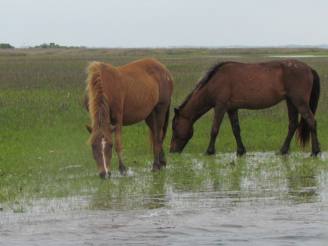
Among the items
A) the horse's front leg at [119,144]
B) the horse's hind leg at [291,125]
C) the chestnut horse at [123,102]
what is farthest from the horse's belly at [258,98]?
the horse's front leg at [119,144]

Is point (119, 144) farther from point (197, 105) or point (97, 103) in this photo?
point (197, 105)

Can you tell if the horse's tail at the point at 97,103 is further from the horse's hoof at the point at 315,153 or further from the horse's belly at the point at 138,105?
the horse's hoof at the point at 315,153

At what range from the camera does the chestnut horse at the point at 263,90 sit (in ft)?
50.8

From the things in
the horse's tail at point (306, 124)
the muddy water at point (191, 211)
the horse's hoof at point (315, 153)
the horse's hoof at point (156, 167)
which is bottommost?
the horse's hoof at point (315, 153)

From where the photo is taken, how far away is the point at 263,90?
1574 cm

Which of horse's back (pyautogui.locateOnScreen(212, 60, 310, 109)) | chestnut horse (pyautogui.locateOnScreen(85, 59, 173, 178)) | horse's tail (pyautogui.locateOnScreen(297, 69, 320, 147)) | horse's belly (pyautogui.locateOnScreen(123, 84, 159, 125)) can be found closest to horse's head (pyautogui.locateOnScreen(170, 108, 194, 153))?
horse's back (pyautogui.locateOnScreen(212, 60, 310, 109))

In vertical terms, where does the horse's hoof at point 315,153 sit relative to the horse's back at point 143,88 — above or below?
below

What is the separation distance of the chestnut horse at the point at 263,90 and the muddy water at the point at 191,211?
2.06m

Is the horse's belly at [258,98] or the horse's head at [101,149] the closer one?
the horse's head at [101,149]

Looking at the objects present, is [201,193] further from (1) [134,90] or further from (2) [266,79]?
(2) [266,79]

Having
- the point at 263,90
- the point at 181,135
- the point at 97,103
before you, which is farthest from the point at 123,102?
the point at 263,90

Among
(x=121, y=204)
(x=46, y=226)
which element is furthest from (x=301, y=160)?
(x=46, y=226)

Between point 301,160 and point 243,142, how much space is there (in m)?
2.73

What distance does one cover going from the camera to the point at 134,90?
13461mm
